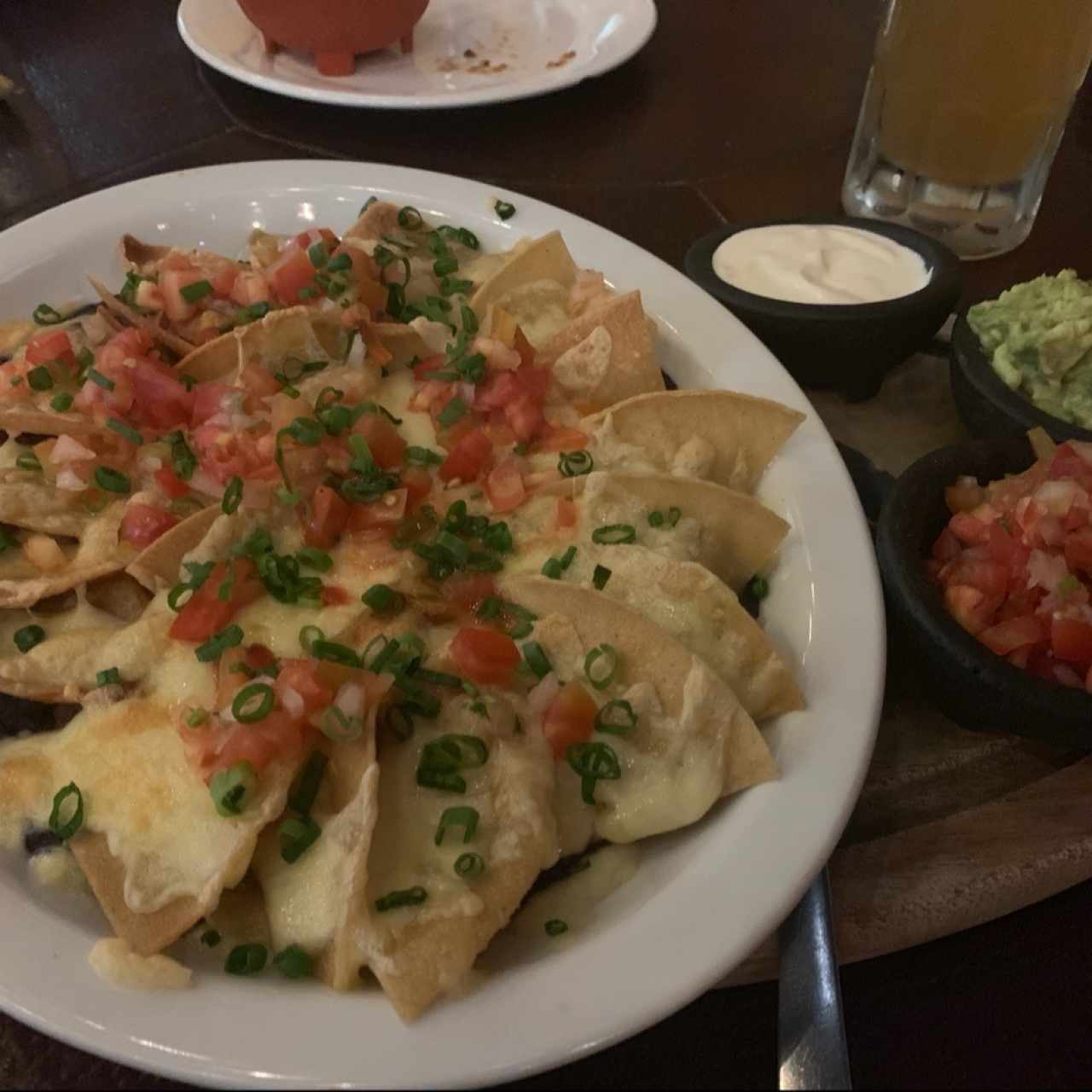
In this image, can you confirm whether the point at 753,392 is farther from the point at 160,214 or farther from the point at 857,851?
the point at 160,214

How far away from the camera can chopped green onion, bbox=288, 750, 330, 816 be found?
1204mm

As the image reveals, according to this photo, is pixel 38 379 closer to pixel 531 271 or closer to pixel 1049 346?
pixel 531 271

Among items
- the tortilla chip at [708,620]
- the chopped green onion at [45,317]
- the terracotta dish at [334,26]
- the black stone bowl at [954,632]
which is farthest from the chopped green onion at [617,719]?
the terracotta dish at [334,26]

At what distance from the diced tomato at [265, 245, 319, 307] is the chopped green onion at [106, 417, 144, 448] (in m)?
0.39

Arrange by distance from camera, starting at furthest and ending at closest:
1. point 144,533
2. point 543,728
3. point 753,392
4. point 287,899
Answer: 1. point 753,392
2. point 144,533
3. point 543,728
4. point 287,899

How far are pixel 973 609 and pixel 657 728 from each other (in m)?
0.52

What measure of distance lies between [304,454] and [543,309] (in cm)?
59

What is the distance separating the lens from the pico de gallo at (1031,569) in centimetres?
141

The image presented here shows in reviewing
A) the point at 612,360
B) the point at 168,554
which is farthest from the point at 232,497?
the point at 612,360

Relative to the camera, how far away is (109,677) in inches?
49.6

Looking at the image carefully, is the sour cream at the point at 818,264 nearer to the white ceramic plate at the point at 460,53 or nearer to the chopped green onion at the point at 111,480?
the white ceramic plate at the point at 460,53

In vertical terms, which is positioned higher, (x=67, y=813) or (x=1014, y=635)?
(x=1014, y=635)

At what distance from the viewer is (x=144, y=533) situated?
1454 mm

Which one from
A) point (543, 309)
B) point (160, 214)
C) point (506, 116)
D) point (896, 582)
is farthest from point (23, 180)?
point (896, 582)
